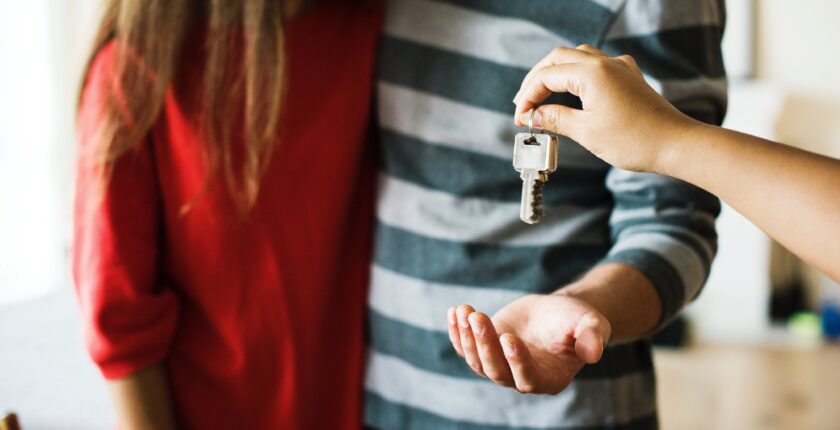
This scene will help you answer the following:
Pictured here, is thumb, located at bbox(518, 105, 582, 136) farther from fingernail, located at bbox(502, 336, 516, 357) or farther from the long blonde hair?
the long blonde hair

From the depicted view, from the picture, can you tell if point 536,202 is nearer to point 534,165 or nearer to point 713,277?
point 534,165

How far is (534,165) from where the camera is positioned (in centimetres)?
47

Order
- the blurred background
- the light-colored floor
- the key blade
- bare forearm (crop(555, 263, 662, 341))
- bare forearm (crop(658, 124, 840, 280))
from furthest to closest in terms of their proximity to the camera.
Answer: the light-colored floor
the blurred background
bare forearm (crop(555, 263, 662, 341))
the key blade
bare forearm (crop(658, 124, 840, 280))

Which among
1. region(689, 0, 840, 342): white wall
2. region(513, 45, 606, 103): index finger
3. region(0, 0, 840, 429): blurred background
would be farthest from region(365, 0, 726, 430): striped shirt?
region(689, 0, 840, 342): white wall

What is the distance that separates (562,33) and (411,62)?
0.55 ft

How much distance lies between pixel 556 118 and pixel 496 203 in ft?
1.02

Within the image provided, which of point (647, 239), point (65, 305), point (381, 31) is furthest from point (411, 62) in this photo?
point (65, 305)

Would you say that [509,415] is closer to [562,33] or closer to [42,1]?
[562,33]

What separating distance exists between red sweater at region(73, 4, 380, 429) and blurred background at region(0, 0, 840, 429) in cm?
15

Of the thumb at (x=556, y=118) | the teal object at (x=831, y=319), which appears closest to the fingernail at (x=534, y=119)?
the thumb at (x=556, y=118)

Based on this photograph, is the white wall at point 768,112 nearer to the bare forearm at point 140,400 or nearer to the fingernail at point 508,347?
the bare forearm at point 140,400

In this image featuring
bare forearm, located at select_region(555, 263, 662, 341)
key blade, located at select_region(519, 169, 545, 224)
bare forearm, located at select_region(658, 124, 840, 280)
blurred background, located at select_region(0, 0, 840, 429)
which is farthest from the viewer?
blurred background, located at select_region(0, 0, 840, 429)

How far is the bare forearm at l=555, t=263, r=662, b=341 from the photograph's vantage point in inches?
23.6

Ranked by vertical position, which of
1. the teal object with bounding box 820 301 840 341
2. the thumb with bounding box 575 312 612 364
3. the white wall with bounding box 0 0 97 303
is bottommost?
the teal object with bounding box 820 301 840 341
